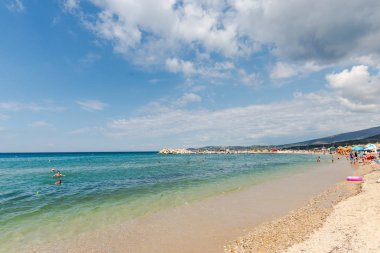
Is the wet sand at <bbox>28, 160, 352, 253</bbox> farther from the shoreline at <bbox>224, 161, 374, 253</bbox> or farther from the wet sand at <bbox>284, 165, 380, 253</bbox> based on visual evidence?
the wet sand at <bbox>284, 165, 380, 253</bbox>

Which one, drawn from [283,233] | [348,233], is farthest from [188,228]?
[348,233]

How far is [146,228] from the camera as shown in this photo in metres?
11.4

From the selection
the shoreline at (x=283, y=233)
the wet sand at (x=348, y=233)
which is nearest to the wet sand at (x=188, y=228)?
the shoreline at (x=283, y=233)

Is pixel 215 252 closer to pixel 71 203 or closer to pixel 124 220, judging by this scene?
pixel 124 220

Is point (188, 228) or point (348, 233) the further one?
point (188, 228)

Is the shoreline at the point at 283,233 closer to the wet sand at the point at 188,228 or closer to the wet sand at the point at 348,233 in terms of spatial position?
the wet sand at the point at 348,233

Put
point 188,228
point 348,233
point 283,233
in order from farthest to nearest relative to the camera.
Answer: point 188,228
point 283,233
point 348,233

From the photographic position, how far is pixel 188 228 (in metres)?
11.1

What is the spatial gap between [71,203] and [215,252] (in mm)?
12816

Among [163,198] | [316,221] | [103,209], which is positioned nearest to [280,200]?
[316,221]

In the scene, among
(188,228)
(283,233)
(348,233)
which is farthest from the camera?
(188,228)

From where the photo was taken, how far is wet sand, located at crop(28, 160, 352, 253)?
930 cm

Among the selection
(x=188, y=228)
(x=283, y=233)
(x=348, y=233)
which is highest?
(x=348, y=233)

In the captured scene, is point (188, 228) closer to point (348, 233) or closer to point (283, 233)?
point (283, 233)
